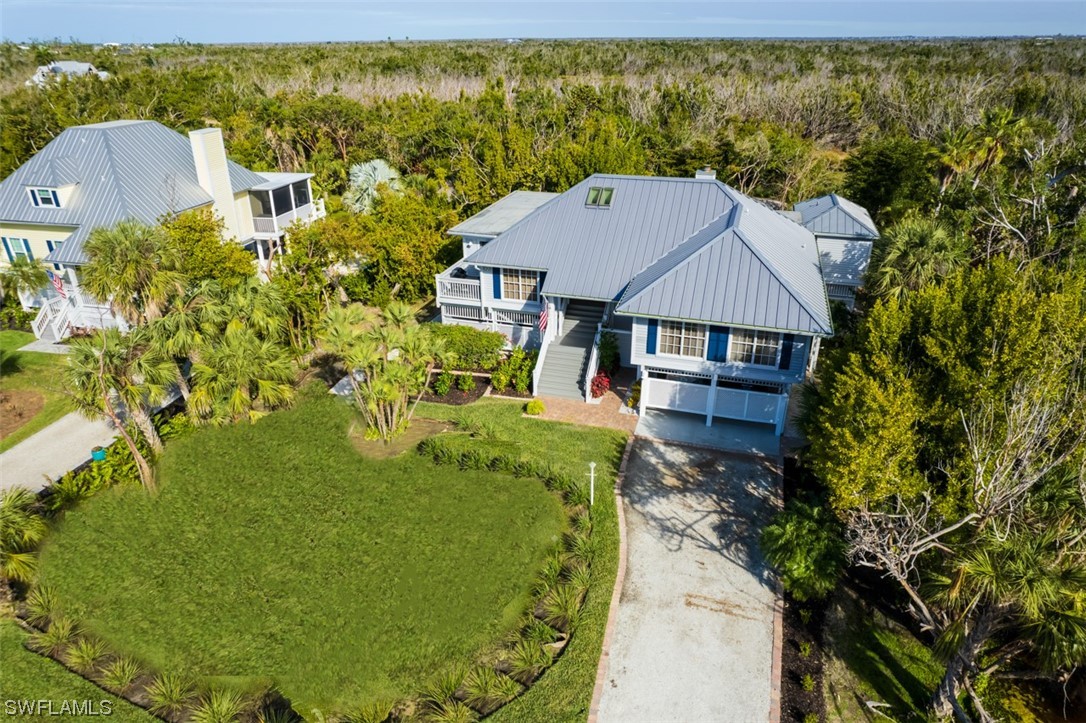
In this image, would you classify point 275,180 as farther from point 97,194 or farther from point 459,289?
point 459,289

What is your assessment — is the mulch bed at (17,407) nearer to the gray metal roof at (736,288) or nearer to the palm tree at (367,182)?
the palm tree at (367,182)

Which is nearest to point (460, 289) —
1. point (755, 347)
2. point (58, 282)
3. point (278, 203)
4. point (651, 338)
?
point (651, 338)

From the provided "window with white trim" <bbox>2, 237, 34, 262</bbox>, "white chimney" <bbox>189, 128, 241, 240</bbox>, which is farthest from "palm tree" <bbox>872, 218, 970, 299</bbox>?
"window with white trim" <bbox>2, 237, 34, 262</bbox>

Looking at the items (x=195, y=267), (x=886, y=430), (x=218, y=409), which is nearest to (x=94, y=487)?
(x=218, y=409)

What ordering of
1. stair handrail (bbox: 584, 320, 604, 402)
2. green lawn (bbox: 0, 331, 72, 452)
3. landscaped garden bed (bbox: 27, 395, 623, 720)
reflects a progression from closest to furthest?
landscaped garden bed (bbox: 27, 395, 623, 720) < green lawn (bbox: 0, 331, 72, 452) < stair handrail (bbox: 584, 320, 604, 402)

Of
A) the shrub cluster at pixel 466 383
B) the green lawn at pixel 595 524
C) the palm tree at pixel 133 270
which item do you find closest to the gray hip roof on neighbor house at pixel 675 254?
the shrub cluster at pixel 466 383

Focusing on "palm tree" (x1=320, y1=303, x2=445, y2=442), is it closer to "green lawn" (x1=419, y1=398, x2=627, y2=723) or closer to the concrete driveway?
"green lawn" (x1=419, y1=398, x2=627, y2=723)
